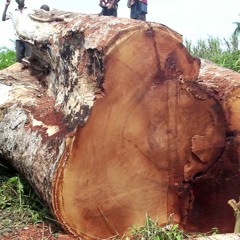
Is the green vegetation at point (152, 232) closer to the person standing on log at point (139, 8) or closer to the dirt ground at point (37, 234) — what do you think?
the dirt ground at point (37, 234)

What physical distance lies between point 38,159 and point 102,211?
1.68 feet

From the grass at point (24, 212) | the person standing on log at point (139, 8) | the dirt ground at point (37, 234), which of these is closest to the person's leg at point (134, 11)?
the person standing on log at point (139, 8)

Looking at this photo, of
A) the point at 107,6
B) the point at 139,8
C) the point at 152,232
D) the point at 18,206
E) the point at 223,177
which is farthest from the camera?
the point at 139,8

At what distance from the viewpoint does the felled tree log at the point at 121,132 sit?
3.00 metres

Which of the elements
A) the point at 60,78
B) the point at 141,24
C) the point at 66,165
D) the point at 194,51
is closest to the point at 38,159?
the point at 66,165

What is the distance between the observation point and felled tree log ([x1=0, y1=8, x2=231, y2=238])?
118 inches

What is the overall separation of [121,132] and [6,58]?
5.89m

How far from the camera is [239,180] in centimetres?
342

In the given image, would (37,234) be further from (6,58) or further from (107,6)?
(6,58)

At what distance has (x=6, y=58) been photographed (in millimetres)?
8570

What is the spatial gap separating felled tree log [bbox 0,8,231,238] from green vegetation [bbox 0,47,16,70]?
4742mm

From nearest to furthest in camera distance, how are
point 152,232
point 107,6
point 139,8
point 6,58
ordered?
point 152,232 < point 107,6 < point 139,8 < point 6,58

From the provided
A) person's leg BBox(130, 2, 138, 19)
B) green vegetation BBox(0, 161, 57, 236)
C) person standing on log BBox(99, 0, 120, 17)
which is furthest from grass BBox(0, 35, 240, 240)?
person's leg BBox(130, 2, 138, 19)

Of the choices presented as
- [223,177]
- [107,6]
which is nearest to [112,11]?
[107,6]
